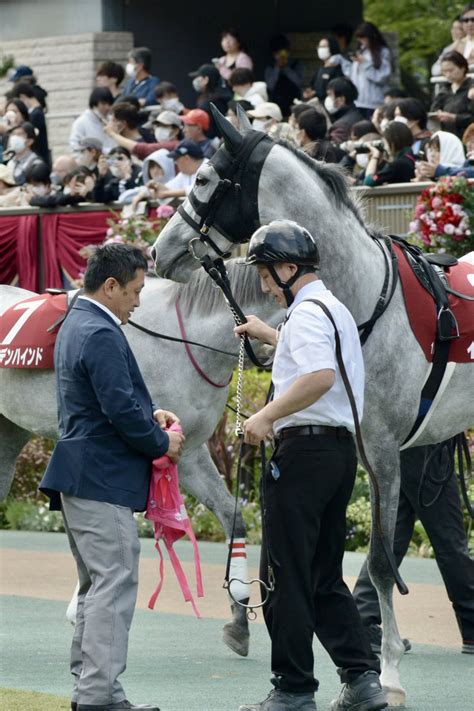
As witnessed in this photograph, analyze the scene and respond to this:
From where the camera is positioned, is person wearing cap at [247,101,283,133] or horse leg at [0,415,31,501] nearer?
horse leg at [0,415,31,501]

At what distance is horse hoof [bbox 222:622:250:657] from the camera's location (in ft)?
24.8

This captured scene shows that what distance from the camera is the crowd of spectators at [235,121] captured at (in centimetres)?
1417

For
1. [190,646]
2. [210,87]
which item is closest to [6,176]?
[210,87]

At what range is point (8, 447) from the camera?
8.70 metres

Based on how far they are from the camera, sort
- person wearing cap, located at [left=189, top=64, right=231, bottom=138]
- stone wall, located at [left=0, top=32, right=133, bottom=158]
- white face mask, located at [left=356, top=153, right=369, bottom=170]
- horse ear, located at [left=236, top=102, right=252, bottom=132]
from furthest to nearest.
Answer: stone wall, located at [left=0, top=32, right=133, bottom=158] < person wearing cap, located at [left=189, top=64, right=231, bottom=138] < white face mask, located at [left=356, top=153, right=369, bottom=170] < horse ear, located at [left=236, top=102, right=252, bottom=132]

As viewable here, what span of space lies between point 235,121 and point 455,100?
8.27 feet

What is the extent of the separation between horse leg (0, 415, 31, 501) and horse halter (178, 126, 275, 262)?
2.25m

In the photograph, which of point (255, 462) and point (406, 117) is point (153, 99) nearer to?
point (406, 117)

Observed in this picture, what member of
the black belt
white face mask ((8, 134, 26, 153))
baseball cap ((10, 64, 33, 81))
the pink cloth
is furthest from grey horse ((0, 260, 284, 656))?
baseball cap ((10, 64, 33, 81))

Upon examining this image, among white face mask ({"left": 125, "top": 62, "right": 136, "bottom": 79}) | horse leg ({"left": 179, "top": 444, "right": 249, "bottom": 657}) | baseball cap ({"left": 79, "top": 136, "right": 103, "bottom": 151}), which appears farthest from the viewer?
white face mask ({"left": 125, "top": 62, "right": 136, "bottom": 79})

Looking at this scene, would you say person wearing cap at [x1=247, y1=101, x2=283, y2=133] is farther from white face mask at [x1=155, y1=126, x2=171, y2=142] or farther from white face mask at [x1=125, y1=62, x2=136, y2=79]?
white face mask at [x1=125, y1=62, x2=136, y2=79]

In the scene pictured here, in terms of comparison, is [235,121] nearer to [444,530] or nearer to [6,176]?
[6,176]

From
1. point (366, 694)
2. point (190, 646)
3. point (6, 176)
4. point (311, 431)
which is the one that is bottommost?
point (190, 646)

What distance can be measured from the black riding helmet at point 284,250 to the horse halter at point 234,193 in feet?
4.21
